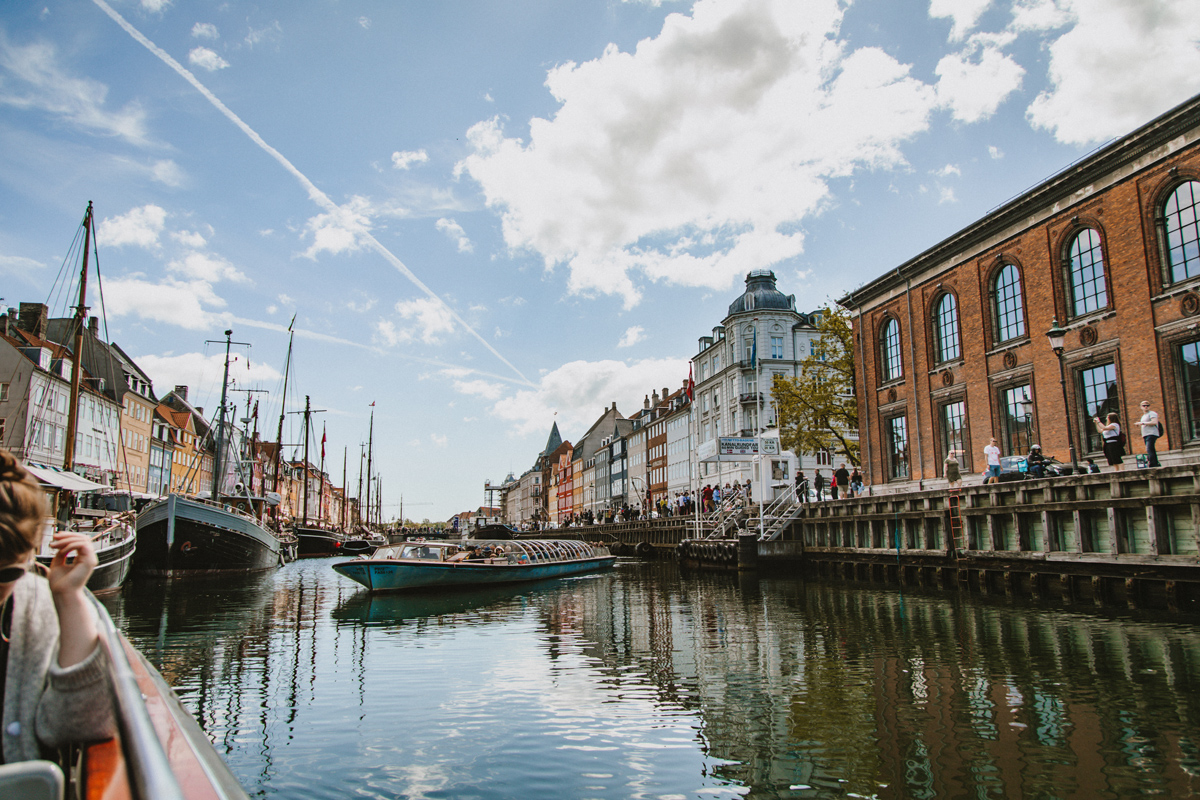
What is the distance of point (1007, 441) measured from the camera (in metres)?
29.7

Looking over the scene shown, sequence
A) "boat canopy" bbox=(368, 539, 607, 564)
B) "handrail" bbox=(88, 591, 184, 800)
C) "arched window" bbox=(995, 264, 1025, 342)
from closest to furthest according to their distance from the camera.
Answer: "handrail" bbox=(88, 591, 184, 800) < "boat canopy" bbox=(368, 539, 607, 564) < "arched window" bbox=(995, 264, 1025, 342)

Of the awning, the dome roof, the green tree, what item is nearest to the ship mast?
the awning

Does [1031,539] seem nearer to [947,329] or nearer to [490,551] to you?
[947,329]

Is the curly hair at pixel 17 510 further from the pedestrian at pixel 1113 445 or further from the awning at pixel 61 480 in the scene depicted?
the awning at pixel 61 480

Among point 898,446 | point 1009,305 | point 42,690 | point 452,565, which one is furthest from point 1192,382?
point 42,690

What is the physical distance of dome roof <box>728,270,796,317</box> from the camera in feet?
221

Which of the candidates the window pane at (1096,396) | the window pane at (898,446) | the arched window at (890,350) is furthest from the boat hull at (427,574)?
the window pane at (1096,396)

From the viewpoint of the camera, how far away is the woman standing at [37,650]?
8.06ft

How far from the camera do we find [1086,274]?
26.3 metres

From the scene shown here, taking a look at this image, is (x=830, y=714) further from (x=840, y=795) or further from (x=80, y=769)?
(x=80, y=769)

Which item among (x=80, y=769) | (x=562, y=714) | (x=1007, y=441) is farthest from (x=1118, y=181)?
(x=80, y=769)

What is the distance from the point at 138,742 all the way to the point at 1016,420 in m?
32.1

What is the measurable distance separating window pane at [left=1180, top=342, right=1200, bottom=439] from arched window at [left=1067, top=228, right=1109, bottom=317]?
10.6 feet

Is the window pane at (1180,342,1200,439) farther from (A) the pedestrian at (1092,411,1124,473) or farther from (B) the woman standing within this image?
(B) the woman standing
